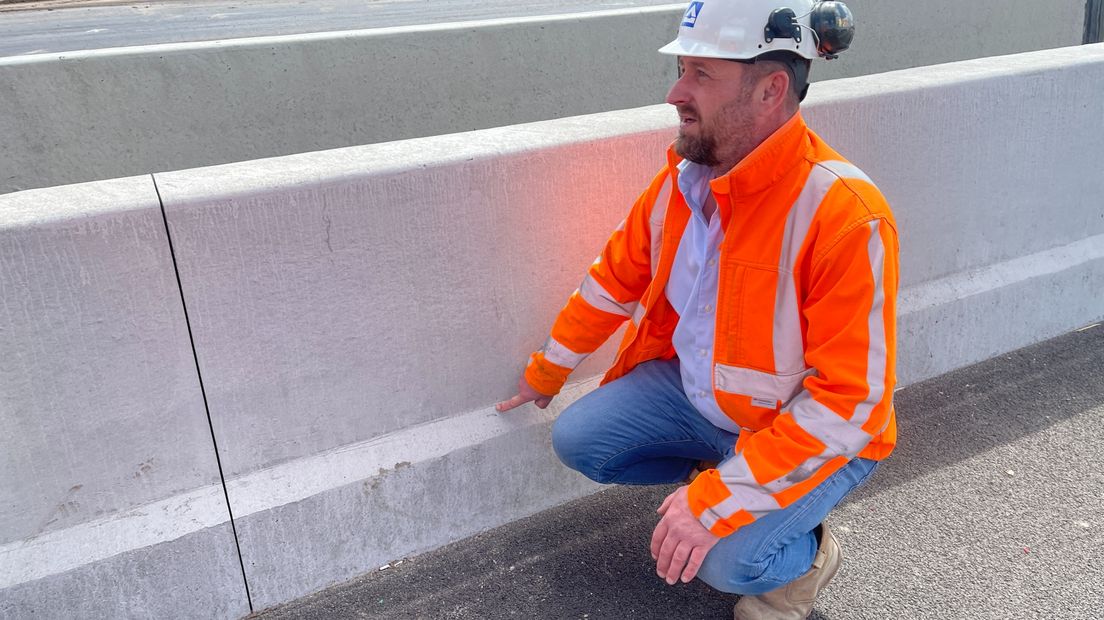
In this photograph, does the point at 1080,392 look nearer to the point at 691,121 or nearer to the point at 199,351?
the point at 691,121

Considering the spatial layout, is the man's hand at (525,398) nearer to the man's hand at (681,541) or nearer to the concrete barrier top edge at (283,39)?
the man's hand at (681,541)

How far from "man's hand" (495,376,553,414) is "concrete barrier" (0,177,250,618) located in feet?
2.98

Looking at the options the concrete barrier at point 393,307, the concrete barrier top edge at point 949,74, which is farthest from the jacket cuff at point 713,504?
the concrete barrier top edge at point 949,74

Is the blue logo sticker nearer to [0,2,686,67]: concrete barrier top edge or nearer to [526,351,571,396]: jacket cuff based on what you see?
[526,351,571,396]: jacket cuff

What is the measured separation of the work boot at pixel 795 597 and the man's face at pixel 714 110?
1.11 m

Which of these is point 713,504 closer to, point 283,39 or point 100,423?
point 100,423

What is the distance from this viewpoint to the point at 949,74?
12.6 feet

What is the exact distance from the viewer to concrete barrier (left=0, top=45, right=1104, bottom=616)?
105 inches

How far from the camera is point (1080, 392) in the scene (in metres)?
4.03

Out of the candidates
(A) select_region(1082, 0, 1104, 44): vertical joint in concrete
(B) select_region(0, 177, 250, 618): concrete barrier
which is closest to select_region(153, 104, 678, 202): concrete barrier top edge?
(B) select_region(0, 177, 250, 618): concrete barrier

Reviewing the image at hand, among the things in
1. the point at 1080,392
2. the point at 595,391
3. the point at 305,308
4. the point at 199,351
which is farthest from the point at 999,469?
the point at 199,351

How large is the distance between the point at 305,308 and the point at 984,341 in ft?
9.64

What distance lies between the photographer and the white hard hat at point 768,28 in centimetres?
244

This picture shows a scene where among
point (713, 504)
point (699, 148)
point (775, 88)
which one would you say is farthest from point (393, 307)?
point (775, 88)
